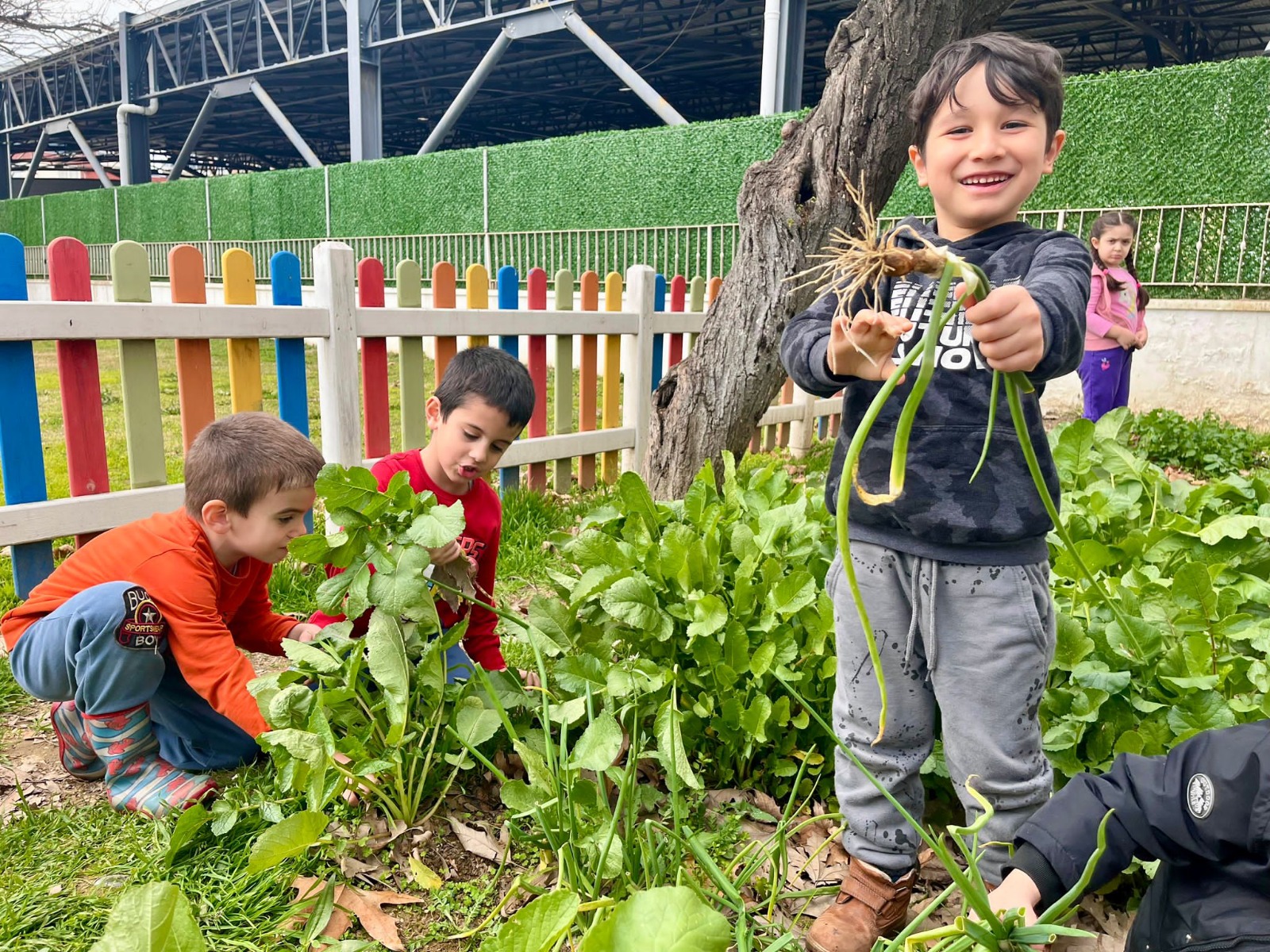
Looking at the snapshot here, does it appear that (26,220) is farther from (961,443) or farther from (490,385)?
(961,443)

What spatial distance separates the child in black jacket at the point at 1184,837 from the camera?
1127 mm

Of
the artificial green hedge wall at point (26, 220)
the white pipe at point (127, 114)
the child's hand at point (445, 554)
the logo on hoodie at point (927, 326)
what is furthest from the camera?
the white pipe at point (127, 114)

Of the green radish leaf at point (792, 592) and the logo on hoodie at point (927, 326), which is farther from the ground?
the logo on hoodie at point (927, 326)

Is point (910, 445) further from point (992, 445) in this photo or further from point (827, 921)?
point (827, 921)

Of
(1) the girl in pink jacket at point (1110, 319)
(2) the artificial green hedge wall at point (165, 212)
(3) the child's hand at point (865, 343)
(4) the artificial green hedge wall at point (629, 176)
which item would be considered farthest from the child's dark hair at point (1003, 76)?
(2) the artificial green hedge wall at point (165, 212)

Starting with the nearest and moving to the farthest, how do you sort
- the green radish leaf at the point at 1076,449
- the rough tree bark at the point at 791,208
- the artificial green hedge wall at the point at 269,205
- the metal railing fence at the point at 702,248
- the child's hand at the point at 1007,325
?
the child's hand at the point at 1007,325, the green radish leaf at the point at 1076,449, the rough tree bark at the point at 791,208, the metal railing fence at the point at 702,248, the artificial green hedge wall at the point at 269,205

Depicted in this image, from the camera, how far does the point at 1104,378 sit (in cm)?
569

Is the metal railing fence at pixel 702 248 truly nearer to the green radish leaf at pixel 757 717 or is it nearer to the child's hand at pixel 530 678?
the child's hand at pixel 530 678

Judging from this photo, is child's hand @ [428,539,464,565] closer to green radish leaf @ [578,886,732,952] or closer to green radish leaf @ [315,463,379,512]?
green radish leaf @ [315,463,379,512]

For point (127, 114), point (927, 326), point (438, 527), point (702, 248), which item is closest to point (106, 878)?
point (438, 527)

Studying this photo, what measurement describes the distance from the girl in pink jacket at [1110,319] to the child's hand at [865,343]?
15.8 ft

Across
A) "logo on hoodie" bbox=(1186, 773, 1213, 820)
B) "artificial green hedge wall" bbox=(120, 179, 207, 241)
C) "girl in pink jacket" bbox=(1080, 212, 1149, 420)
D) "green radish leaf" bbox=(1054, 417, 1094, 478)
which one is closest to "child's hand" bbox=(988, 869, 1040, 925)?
"logo on hoodie" bbox=(1186, 773, 1213, 820)

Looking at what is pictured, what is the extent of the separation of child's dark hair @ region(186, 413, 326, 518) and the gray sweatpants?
48.0 inches

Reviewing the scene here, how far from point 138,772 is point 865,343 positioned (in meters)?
1.81
